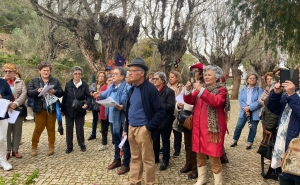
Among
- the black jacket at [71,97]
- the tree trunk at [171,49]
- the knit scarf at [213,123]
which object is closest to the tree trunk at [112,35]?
the tree trunk at [171,49]

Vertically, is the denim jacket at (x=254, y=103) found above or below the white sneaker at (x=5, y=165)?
above

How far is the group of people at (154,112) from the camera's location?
334cm

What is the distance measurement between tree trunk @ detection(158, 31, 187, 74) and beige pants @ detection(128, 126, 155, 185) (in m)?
9.44

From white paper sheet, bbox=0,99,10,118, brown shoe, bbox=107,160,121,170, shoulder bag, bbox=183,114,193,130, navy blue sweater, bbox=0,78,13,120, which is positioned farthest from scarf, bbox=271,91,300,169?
navy blue sweater, bbox=0,78,13,120

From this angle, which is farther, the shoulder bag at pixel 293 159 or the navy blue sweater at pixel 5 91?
the navy blue sweater at pixel 5 91

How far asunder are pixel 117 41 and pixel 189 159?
6.19 meters

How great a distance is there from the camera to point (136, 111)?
3.54m

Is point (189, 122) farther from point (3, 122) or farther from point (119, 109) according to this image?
point (3, 122)

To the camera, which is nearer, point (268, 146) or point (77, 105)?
point (268, 146)

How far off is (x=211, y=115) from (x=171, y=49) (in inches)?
383

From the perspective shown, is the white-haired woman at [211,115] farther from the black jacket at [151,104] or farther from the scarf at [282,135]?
the scarf at [282,135]

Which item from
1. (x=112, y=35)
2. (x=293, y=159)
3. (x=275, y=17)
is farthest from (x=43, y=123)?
(x=275, y=17)

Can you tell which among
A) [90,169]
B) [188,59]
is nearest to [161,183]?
[90,169]

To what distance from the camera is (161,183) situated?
12.9 ft
